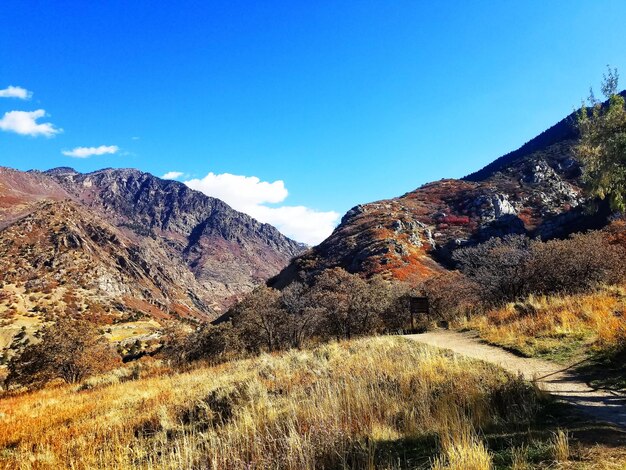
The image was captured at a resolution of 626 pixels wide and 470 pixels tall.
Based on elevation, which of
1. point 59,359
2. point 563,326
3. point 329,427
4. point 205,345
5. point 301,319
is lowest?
point 205,345

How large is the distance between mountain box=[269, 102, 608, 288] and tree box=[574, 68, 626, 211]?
36.9 meters

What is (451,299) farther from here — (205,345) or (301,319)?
(205,345)

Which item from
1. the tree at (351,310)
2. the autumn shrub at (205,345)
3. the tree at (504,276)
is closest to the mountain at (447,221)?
the tree at (504,276)

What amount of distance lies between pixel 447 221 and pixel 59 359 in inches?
2749

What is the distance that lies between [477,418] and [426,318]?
17082 mm

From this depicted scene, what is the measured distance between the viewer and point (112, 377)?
18.2 m

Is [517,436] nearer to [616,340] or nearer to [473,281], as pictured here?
Answer: [616,340]

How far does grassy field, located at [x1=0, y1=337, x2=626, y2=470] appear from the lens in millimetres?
4117

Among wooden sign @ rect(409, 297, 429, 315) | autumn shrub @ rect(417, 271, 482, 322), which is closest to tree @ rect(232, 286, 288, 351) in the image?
wooden sign @ rect(409, 297, 429, 315)

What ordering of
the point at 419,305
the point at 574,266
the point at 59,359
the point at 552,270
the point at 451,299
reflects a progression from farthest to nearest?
the point at 451,299 < the point at 59,359 < the point at 419,305 < the point at 552,270 < the point at 574,266

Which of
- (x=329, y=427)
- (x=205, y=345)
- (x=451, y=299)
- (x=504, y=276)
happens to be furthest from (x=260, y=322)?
(x=329, y=427)

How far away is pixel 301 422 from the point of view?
18.4ft

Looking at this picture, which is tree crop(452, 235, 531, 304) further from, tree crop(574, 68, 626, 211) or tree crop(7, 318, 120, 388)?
tree crop(7, 318, 120, 388)

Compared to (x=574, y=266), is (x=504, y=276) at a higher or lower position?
lower
